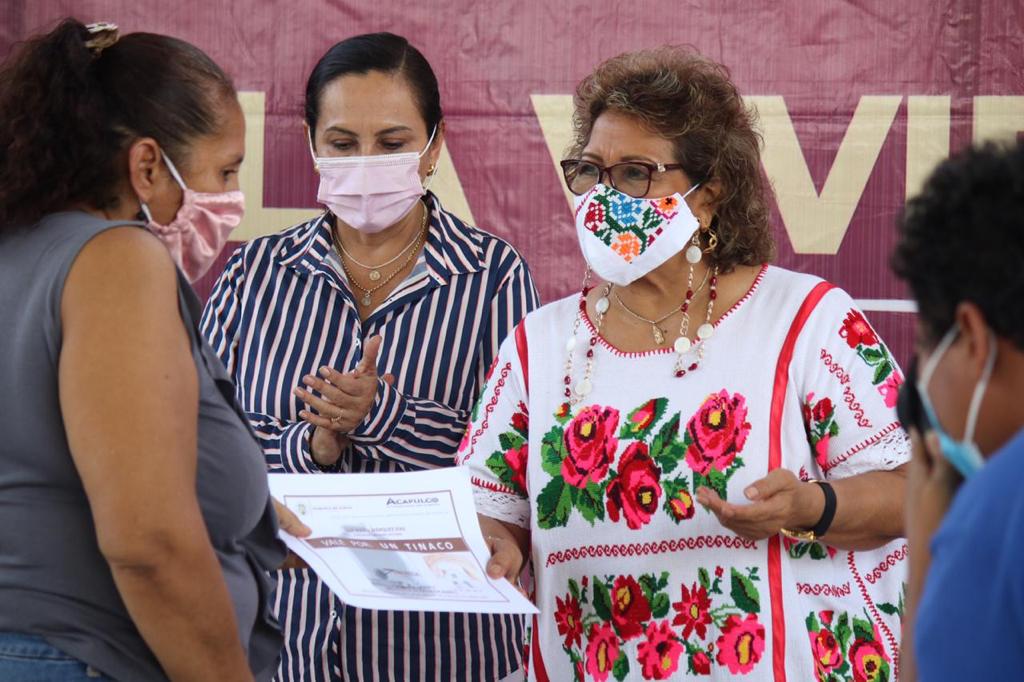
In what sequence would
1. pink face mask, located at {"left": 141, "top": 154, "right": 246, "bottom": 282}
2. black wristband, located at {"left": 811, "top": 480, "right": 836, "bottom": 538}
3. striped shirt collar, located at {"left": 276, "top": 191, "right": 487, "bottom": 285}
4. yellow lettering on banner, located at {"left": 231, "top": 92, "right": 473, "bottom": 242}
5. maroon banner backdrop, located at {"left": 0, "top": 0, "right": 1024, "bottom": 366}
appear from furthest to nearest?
yellow lettering on banner, located at {"left": 231, "top": 92, "right": 473, "bottom": 242} < maroon banner backdrop, located at {"left": 0, "top": 0, "right": 1024, "bottom": 366} < striped shirt collar, located at {"left": 276, "top": 191, "right": 487, "bottom": 285} < black wristband, located at {"left": 811, "top": 480, "right": 836, "bottom": 538} < pink face mask, located at {"left": 141, "top": 154, "right": 246, "bottom": 282}

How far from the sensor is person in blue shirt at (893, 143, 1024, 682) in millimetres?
904

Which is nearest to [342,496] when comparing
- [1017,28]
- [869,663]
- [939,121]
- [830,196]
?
[869,663]

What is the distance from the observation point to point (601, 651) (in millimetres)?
2146

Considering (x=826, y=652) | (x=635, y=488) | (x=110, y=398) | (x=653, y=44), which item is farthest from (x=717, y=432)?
(x=653, y=44)

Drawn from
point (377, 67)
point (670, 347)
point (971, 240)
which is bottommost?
point (670, 347)

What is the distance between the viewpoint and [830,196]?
3047mm

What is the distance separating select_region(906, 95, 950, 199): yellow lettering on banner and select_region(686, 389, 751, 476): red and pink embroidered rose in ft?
3.66

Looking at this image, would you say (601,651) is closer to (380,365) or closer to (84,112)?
(380,365)

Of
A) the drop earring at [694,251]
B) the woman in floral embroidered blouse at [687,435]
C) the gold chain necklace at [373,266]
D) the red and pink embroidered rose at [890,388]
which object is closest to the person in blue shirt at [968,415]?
the woman in floral embroidered blouse at [687,435]

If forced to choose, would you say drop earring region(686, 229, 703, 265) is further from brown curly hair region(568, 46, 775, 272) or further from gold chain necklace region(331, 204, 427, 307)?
gold chain necklace region(331, 204, 427, 307)

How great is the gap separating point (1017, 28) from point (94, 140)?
2.17 m

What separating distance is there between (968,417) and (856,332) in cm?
106

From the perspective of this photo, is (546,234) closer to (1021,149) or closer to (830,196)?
(830,196)

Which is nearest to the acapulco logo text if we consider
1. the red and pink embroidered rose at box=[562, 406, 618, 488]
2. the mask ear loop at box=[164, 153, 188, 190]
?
the red and pink embroidered rose at box=[562, 406, 618, 488]
